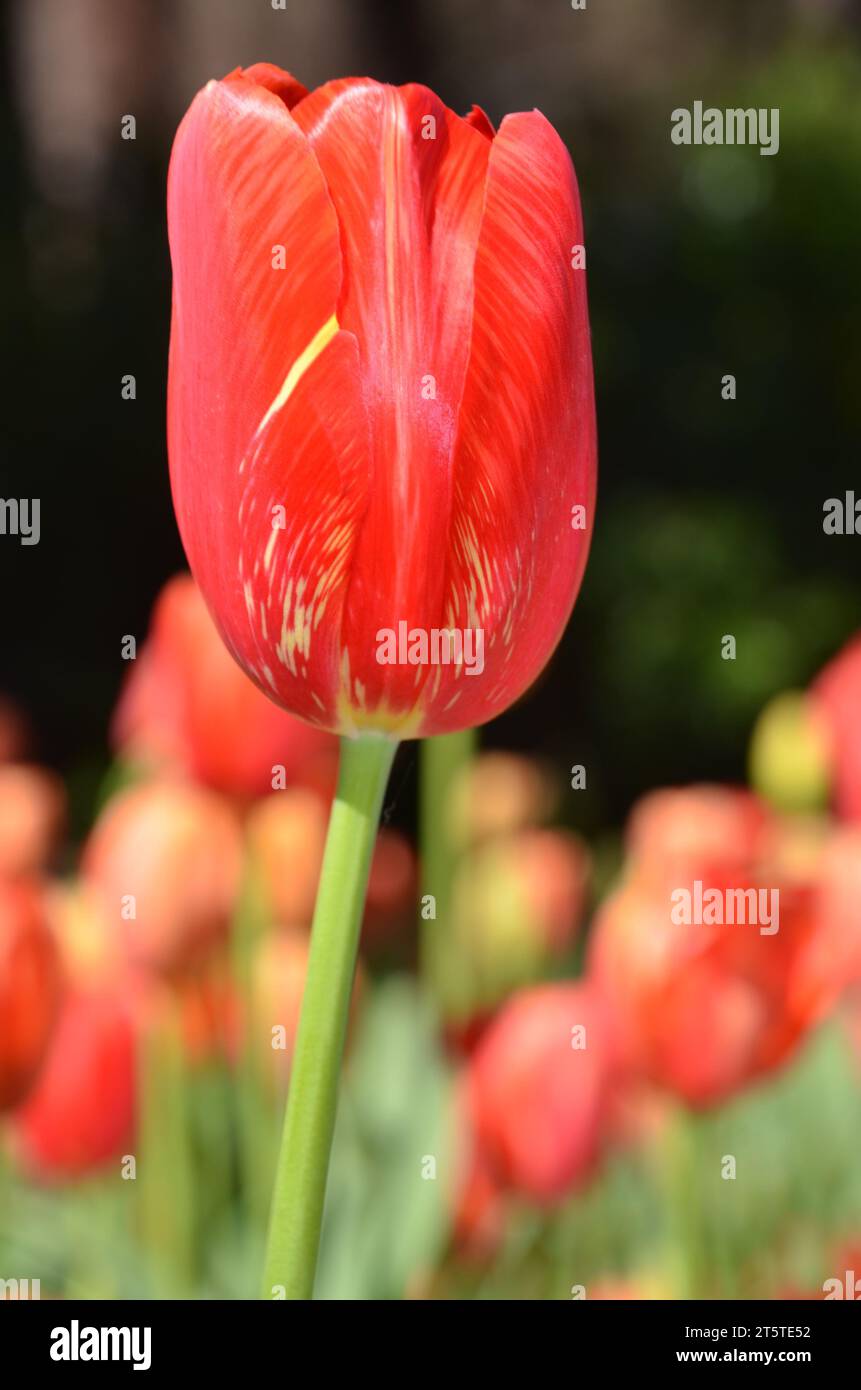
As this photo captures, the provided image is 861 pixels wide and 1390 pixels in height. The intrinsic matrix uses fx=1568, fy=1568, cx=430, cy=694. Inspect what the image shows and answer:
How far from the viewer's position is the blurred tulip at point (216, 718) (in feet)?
1.69

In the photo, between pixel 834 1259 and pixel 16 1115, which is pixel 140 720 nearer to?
pixel 16 1115

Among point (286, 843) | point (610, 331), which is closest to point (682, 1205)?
point (286, 843)

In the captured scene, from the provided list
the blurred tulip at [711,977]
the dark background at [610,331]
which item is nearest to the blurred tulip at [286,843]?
the blurred tulip at [711,977]

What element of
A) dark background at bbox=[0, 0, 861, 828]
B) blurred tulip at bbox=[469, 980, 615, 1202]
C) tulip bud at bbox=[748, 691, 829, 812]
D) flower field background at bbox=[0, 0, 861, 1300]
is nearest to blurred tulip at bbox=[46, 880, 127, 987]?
flower field background at bbox=[0, 0, 861, 1300]

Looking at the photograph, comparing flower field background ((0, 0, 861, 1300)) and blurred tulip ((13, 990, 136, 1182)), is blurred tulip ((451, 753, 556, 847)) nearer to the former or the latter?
flower field background ((0, 0, 861, 1300))

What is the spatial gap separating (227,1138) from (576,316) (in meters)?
0.52

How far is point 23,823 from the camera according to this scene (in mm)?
611

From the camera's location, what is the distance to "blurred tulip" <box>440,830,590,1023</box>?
644 mm

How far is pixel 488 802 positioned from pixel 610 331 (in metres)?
0.96

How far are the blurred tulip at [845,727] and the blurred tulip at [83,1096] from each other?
275mm

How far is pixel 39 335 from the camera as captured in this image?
144 cm

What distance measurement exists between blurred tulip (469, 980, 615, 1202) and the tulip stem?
27 centimetres

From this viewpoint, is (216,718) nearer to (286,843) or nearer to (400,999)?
(286,843)
